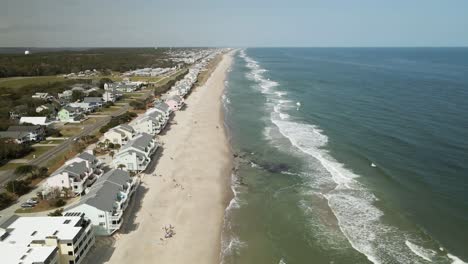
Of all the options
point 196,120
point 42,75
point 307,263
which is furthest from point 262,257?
point 42,75

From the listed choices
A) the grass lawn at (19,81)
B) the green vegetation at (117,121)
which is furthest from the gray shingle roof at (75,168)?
the grass lawn at (19,81)

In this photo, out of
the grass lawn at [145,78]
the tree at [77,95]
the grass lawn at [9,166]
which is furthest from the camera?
the grass lawn at [145,78]

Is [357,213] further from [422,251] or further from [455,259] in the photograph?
[455,259]

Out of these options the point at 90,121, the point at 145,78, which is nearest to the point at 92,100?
the point at 90,121

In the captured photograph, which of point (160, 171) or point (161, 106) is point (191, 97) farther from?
point (160, 171)

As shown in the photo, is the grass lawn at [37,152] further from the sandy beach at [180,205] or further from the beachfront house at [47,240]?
the beachfront house at [47,240]

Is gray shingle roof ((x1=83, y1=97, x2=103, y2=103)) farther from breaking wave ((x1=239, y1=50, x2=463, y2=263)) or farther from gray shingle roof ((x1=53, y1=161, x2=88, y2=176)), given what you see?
breaking wave ((x1=239, y1=50, x2=463, y2=263))
